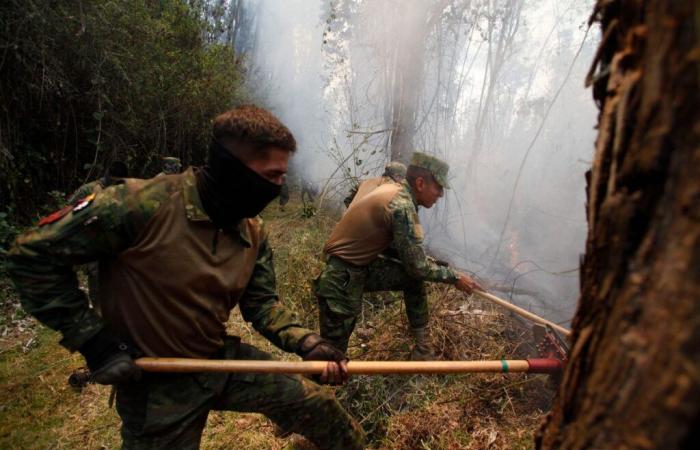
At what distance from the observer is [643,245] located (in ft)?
1.99

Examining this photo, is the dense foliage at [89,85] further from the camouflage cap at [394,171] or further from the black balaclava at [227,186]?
the black balaclava at [227,186]

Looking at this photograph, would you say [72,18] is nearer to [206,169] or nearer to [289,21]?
[206,169]

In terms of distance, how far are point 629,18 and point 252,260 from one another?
1.80 metres

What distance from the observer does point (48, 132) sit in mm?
6371

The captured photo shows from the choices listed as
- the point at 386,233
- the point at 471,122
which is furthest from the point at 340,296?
the point at 471,122

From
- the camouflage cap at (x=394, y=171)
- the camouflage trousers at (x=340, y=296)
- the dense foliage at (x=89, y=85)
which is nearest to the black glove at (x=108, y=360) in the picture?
the camouflage trousers at (x=340, y=296)

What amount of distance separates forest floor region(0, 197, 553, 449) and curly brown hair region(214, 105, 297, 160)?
221cm

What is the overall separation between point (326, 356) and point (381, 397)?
1444 millimetres

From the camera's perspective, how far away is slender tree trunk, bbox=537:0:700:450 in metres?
0.52

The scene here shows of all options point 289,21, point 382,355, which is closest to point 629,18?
point 382,355

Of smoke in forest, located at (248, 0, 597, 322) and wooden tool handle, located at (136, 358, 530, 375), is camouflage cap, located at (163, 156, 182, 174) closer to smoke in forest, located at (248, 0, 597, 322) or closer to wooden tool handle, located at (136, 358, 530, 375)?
smoke in forest, located at (248, 0, 597, 322)

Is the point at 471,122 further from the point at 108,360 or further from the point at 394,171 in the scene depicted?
the point at 108,360

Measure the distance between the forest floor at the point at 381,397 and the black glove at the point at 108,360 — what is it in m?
1.56

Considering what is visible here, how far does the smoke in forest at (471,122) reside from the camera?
6629 millimetres
